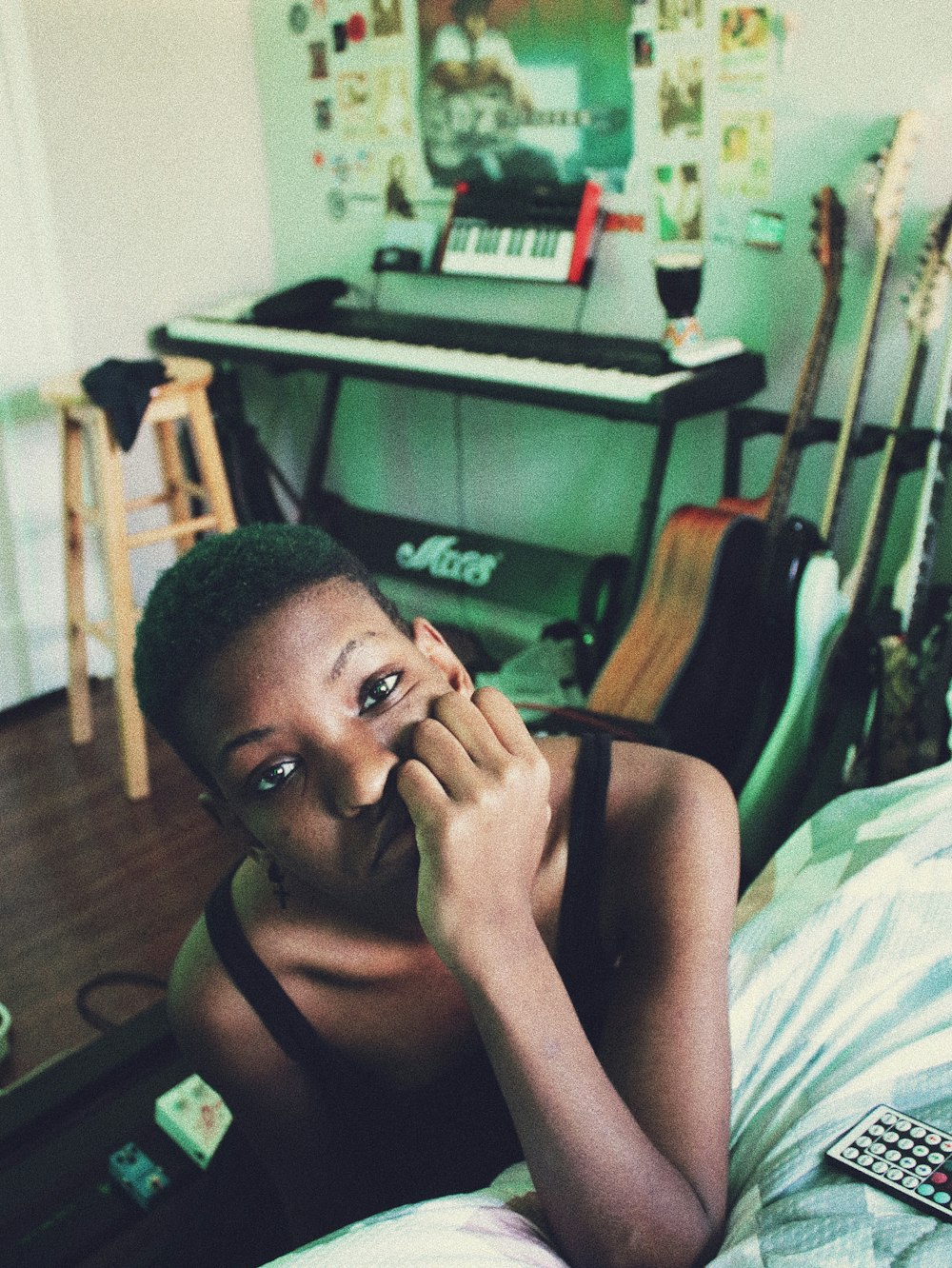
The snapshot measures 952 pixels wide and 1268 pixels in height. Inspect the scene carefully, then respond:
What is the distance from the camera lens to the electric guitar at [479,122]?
2.63m

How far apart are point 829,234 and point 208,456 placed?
1423 millimetres

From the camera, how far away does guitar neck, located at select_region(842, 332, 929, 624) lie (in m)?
2.05

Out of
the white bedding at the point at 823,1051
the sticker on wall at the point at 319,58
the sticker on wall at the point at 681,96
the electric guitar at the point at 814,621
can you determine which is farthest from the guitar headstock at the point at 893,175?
the sticker on wall at the point at 319,58

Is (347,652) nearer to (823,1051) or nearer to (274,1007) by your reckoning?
(274,1007)

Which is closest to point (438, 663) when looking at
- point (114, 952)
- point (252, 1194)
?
point (252, 1194)

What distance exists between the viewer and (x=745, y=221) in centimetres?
244

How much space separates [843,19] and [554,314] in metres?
0.91

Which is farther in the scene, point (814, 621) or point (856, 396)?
point (856, 396)

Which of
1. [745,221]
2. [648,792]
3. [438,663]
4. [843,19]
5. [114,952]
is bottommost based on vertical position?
[114,952]

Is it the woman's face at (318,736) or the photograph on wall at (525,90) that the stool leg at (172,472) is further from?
the woman's face at (318,736)

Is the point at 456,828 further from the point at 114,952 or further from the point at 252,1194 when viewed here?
the point at 114,952

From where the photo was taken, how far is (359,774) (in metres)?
0.79

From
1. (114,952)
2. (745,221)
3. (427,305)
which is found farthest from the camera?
(427,305)

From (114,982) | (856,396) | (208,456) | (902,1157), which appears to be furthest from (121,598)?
(902,1157)
